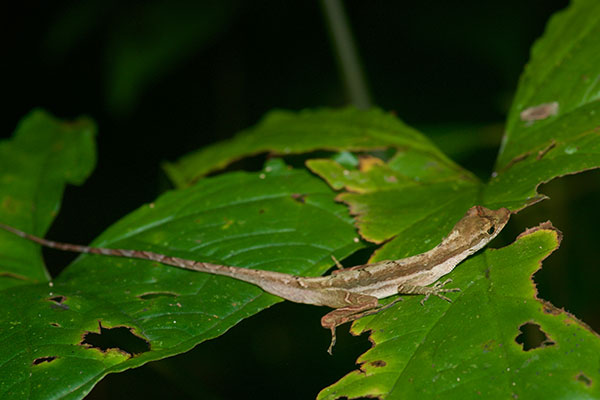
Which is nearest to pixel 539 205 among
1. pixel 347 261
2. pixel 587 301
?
pixel 587 301

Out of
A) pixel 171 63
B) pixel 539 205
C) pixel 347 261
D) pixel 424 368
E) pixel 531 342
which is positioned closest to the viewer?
A: pixel 424 368

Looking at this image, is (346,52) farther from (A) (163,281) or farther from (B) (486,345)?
(B) (486,345)

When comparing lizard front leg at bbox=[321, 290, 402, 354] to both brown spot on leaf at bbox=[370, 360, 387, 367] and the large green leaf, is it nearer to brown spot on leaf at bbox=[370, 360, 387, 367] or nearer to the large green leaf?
the large green leaf

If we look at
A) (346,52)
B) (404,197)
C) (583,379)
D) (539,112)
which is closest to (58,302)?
(404,197)

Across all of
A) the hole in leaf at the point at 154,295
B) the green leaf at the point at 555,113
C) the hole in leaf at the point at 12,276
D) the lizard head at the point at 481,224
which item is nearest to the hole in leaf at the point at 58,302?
the hole in leaf at the point at 154,295

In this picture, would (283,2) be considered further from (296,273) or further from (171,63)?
(296,273)

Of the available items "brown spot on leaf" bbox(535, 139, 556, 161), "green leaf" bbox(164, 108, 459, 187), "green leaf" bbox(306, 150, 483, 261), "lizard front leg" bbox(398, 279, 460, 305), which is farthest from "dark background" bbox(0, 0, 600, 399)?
"lizard front leg" bbox(398, 279, 460, 305)
